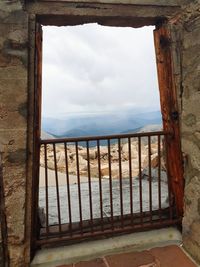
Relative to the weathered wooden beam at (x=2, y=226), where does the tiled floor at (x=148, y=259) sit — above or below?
below

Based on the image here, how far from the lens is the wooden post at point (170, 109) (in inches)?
118

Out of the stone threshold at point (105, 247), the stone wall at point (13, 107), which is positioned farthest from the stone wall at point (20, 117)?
the stone threshold at point (105, 247)

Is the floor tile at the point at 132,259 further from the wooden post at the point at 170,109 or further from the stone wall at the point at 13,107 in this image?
the stone wall at the point at 13,107

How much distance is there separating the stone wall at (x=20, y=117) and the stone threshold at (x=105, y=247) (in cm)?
22

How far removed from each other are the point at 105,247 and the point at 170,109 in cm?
151

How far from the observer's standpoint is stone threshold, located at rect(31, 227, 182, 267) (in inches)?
106

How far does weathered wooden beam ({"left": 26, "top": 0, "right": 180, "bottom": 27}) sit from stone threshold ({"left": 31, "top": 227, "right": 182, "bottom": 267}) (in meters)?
2.14

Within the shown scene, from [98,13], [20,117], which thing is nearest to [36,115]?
[20,117]

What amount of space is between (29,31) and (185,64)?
143 centimetres

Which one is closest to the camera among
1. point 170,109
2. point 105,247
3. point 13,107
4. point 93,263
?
point 13,107

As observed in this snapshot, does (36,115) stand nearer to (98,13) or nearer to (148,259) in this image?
(98,13)

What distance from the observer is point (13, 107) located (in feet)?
Answer: 8.17

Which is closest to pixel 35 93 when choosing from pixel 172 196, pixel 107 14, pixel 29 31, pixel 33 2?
pixel 29 31

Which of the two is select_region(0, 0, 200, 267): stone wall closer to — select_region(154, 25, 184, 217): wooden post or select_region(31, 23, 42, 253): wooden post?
select_region(31, 23, 42, 253): wooden post
